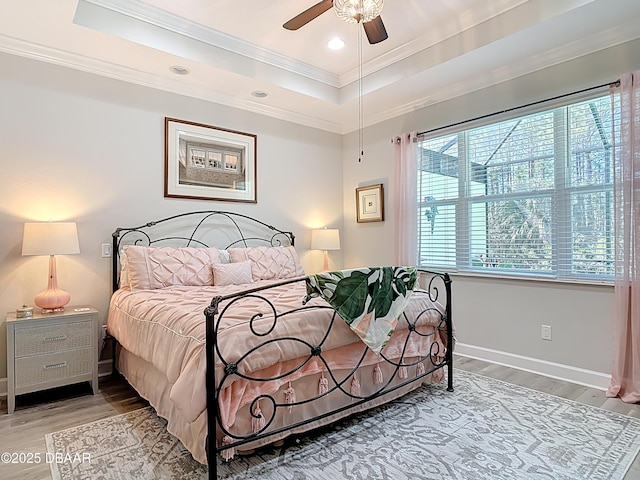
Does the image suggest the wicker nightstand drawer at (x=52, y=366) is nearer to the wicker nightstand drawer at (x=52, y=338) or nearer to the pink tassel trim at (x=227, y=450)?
the wicker nightstand drawer at (x=52, y=338)

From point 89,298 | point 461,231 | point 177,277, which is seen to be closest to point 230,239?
point 177,277

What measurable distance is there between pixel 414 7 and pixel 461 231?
2109mm

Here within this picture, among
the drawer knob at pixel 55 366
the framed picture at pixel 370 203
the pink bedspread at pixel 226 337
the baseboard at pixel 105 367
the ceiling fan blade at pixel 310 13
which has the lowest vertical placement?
the baseboard at pixel 105 367

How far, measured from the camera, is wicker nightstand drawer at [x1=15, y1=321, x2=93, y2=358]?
2.64 meters

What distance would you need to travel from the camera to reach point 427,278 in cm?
424

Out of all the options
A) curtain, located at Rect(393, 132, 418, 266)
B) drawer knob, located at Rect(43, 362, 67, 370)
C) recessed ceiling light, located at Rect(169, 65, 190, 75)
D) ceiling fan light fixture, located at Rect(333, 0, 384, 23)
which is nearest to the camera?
ceiling fan light fixture, located at Rect(333, 0, 384, 23)

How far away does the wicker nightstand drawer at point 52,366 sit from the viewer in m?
2.63

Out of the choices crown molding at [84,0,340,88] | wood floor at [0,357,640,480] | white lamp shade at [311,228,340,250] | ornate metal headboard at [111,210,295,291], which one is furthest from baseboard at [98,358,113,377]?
crown molding at [84,0,340,88]

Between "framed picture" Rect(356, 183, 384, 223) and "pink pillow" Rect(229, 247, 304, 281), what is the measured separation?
123 centimetres

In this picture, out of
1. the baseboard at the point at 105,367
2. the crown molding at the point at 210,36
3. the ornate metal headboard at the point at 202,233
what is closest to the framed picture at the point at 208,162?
the ornate metal headboard at the point at 202,233

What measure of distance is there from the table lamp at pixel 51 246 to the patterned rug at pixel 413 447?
1.00m

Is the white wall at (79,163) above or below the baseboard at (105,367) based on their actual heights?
above

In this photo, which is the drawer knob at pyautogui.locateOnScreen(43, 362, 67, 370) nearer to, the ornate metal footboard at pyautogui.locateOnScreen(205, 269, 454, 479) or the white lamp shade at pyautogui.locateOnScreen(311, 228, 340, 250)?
the ornate metal footboard at pyautogui.locateOnScreen(205, 269, 454, 479)

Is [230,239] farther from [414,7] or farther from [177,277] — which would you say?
[414,7]
